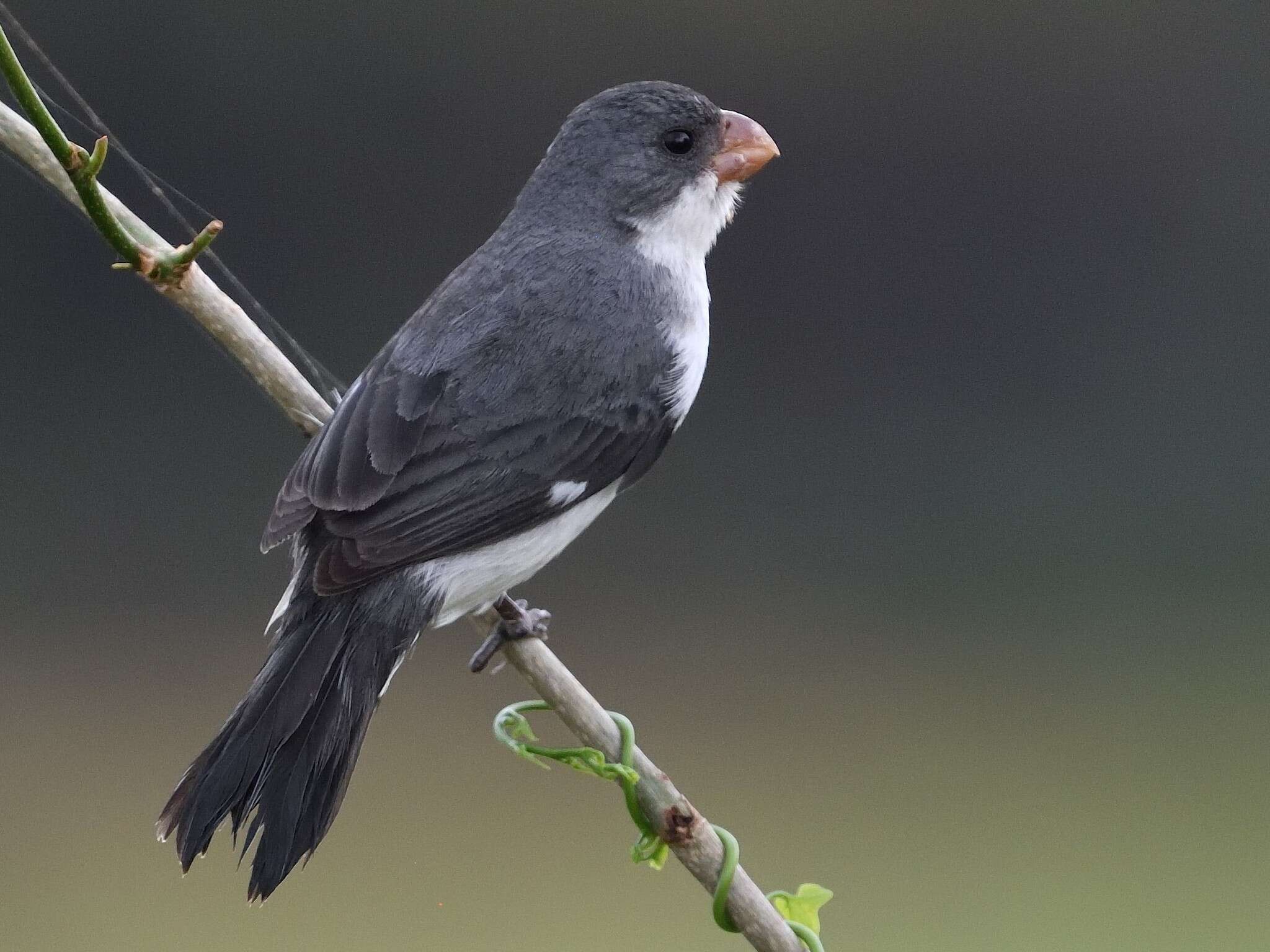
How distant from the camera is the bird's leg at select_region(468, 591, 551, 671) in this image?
1.44 meters

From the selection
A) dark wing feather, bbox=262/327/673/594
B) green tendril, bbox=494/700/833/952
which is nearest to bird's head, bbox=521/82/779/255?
dark wing feather, bbox=262/327/673/594

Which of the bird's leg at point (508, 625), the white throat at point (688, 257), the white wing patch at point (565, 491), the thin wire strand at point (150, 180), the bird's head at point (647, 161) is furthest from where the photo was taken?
the bird's head at point (647, 161)

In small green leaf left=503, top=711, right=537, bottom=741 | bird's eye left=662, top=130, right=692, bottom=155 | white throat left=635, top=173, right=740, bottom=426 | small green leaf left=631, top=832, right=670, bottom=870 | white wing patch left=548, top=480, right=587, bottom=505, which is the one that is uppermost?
bird's eye left=662, top=130, right=692, bottom=155

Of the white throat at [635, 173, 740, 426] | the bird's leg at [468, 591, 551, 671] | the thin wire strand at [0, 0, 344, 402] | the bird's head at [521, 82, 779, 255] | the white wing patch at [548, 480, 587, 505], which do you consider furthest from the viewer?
the bird's head at [521, 82, 779, 255]

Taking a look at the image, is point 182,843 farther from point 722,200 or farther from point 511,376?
point 722,200

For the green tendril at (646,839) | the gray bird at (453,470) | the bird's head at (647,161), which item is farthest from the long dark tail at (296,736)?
the bird's head at (647,161)

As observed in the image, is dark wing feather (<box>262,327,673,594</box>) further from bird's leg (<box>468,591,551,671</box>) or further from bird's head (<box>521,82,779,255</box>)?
bird's head (<box>521,82,779,255</box>)

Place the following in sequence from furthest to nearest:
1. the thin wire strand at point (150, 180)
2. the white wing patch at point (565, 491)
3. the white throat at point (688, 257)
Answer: the white throat at point (688, 257) → the white wing patch at point (565, 491) → the thin wire strand at point (150, 180)

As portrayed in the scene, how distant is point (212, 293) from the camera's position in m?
1.33

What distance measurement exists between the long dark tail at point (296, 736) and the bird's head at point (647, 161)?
2.23 ft

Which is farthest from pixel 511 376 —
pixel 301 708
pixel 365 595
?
pixel 301 708

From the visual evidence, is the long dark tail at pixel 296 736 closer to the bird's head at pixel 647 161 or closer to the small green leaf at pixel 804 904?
the small green leaf at pixel 804 904

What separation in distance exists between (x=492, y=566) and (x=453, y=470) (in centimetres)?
12

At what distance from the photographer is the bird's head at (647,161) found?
1.86m
